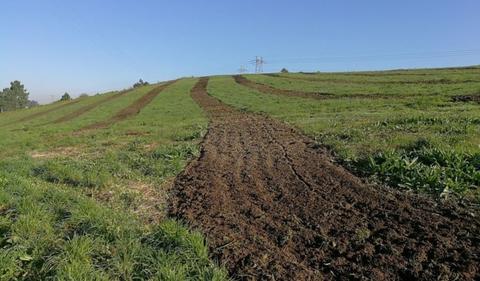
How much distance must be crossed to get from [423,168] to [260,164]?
3.45 m

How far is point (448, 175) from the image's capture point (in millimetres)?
7547

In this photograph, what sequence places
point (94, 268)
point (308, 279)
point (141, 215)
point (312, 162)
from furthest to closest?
point (312, 162)
point (141, 215)
point (94, 268)
point (308, 279)

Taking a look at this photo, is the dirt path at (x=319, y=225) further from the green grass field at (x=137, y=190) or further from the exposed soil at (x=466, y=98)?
the exposed soil at (x=466, y=98)

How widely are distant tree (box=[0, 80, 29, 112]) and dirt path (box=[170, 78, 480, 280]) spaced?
13049 cm

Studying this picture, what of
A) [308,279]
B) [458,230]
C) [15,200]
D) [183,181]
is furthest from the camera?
[183,181]

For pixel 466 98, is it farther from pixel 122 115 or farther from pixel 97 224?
pixel 122 115

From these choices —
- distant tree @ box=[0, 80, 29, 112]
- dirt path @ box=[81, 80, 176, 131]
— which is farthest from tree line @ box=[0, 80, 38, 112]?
dirt path @ box=[81, 80, 176, 131]

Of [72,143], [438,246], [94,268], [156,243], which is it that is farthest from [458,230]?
[72,143]

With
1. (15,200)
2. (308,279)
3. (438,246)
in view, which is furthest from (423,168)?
(15,200)

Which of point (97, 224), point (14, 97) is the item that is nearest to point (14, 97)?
point (14, 97)

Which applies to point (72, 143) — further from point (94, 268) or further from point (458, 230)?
point (458, 230)

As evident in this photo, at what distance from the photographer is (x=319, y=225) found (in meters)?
6.11

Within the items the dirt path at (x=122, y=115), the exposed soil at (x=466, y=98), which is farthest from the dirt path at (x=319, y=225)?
the dirt path at (x=122, y=115)

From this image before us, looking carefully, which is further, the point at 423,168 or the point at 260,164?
the point at 260,164
